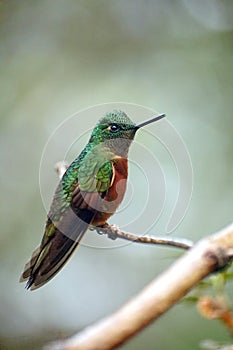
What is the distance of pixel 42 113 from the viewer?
222 centimetres

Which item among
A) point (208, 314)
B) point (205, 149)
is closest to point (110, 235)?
point (208, 314)

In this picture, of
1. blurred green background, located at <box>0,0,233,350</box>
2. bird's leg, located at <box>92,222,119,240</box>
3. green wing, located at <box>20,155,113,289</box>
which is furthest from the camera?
blurred green background, located at <box>0,0,233,350</box>

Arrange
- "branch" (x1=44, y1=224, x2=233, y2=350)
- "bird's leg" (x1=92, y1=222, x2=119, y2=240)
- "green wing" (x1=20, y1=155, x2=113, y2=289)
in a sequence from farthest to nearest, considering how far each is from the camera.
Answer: "bird's leg" (x1=92, y1=222, x2=119, y2=240) < "green wing" (x1=20, y1=155, x2=113, y2=289) < "branch" (x1=44, y1=224, x2=233, y2=350)

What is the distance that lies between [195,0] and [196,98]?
1.73 feet

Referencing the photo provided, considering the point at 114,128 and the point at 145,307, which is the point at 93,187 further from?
the point at 145,307

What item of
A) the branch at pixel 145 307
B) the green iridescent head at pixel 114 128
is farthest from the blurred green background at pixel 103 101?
the branch at pixel 145 307

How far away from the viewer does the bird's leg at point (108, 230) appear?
0.52m

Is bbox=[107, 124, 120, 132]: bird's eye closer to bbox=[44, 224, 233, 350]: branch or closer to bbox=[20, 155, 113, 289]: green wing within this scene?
bbox=[20, 155, 113, 289]: green wing

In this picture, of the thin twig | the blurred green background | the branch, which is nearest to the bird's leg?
the thin twig

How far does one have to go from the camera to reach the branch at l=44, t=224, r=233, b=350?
153mm

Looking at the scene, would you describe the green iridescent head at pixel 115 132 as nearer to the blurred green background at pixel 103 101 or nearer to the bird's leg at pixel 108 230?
the bird's leg at pixel 108 230

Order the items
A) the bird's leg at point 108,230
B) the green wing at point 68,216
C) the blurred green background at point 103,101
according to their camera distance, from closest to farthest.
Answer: the green wing at point 68,216
the bird's leg at point 108,230
the blurred green background at point 103,101

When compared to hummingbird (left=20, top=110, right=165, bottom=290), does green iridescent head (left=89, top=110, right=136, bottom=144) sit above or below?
above

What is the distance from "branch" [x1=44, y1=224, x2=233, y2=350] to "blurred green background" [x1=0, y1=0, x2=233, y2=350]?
38.3 inches
